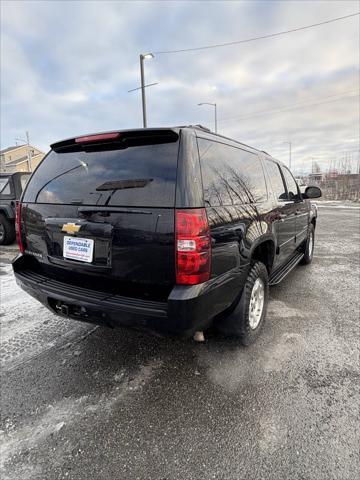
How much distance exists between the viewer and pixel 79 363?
8.71 feet

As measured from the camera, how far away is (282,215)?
142 inches

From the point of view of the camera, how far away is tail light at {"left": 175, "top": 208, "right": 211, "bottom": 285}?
1.88 meters

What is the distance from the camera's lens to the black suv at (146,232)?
193 cm

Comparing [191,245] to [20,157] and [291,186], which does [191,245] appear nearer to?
[291,186]

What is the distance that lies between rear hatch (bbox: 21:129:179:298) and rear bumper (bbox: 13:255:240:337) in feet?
0.33

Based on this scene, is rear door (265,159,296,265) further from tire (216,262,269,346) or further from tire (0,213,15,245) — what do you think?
tire (0,213,15,245)

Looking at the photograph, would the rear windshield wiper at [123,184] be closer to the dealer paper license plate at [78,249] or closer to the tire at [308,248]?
the dealer paper license plate at [78,249]

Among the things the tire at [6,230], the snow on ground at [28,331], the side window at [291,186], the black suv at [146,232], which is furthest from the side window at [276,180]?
the tire at [6,230]

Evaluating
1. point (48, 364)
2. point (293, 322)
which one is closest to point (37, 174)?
point (48, 364)

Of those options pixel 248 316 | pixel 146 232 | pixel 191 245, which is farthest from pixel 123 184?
pixel 248 316

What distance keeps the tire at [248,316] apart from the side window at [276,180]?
1152mm

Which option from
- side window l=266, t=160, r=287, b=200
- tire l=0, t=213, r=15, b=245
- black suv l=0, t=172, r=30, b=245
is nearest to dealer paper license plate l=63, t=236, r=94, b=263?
side window l=266, t=160, r=287, b=200

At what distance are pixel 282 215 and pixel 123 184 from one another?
7.11 feet

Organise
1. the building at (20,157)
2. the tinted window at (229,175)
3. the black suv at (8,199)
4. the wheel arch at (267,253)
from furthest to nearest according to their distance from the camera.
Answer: the building at (20,157)
the black suv at (8,199)
the wheel arch at (267,253)
the tinted window at (229,175)
